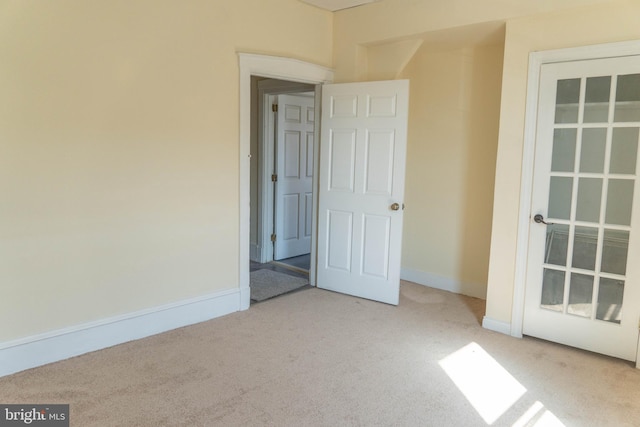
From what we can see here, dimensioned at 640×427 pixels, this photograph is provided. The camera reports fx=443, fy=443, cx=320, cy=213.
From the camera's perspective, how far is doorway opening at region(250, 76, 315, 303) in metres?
5.32

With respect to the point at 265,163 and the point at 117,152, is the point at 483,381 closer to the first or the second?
the point at 117,152

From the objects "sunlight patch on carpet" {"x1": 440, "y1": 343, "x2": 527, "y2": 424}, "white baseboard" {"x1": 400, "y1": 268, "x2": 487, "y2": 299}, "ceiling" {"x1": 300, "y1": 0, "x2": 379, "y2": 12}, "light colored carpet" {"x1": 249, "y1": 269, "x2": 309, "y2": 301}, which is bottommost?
"sunlight patch on carpet" {"x1": 440, "y1": 343, "x2": 527, "y2": 424}

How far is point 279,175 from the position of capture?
5445 millimetres

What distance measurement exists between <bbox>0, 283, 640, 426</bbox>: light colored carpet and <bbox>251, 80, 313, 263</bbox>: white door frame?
1.89m

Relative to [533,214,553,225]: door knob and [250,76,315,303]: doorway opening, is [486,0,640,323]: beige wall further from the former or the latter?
[250,76,315,303]: doorway opening

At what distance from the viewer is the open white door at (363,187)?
3965 mm

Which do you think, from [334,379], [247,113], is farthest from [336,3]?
[334,379]

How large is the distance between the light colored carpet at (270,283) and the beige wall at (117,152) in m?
0.52

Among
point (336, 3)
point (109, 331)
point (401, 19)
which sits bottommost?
point (109, 331)

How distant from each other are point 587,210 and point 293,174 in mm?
3370

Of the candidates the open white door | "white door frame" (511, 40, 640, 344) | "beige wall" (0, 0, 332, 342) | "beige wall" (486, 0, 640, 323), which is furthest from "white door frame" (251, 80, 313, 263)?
"white door frame" (511, 40, 640, 344)

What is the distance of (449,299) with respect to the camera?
4.31 m

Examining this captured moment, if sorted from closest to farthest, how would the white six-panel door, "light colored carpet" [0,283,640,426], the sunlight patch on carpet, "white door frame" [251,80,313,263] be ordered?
"light colored carpet" [0,283,640,426] → the sunlight patch on carpet → "white door frame" [251,80,313,263] → the white six-panel door

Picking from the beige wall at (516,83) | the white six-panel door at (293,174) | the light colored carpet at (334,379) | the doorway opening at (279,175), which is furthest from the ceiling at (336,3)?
the light colored carpet at (334,379)
